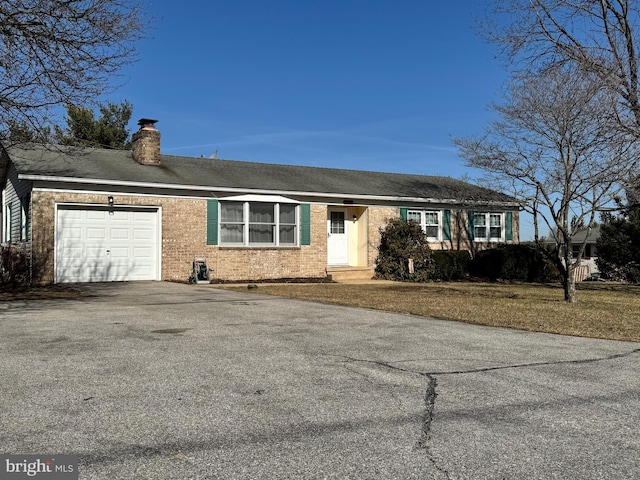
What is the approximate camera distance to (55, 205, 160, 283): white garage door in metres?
16.4

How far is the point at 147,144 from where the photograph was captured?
19453 millimetres

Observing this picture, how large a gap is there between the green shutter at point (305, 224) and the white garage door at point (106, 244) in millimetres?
4809

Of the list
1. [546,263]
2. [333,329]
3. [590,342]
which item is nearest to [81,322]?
[333,329]

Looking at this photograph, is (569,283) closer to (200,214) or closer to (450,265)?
(450,265)

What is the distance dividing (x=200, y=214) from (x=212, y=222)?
0.45 m

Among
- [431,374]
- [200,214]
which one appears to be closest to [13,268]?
[200,214]

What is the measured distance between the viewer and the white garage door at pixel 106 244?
1641cm

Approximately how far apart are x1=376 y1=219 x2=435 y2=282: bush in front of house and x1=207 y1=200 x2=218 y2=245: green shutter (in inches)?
244

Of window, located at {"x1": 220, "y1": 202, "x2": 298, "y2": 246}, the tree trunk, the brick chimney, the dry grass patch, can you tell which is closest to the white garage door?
window, located at {"x1": 220, "y1": 202, "x2": 298, "y2": 246}

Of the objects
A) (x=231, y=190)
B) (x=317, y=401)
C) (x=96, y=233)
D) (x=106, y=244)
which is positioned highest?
(x=231, y=190)

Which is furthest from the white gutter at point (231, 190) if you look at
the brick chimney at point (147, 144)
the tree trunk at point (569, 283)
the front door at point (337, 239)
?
the brick chimney at point (147, 144)

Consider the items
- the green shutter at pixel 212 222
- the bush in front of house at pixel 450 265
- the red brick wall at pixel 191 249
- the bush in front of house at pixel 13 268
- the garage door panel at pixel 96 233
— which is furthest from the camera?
the bush in front of house at pixel 450 265

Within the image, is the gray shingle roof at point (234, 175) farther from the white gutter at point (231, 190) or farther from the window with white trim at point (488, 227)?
the window with white trim at point (488, 227)

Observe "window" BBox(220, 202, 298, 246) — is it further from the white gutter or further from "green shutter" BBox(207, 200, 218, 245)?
the white gutter
